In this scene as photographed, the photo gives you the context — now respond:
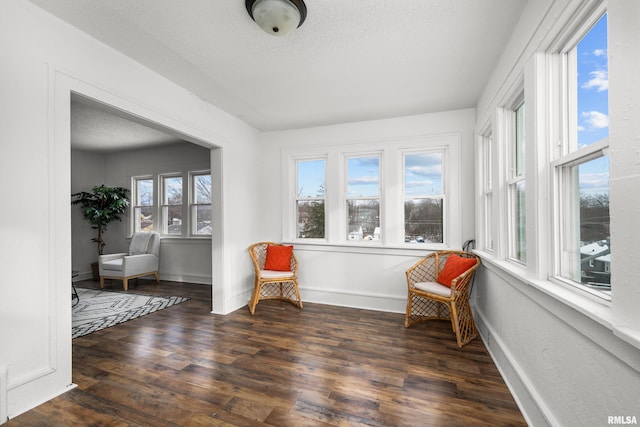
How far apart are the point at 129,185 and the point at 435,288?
6291 millimetres

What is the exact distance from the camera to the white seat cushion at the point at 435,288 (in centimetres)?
279

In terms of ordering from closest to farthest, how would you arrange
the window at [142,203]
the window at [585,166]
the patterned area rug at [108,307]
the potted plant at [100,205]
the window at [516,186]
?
the window at [585,166] → the window at [516,186] → the patterned area rug at [108,307] → the potted plant at [100,205] → the window at [142,203]

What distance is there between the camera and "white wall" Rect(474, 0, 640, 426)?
902 mm

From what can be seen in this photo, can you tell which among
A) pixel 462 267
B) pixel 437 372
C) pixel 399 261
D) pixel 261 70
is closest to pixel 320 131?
pixel 261 70

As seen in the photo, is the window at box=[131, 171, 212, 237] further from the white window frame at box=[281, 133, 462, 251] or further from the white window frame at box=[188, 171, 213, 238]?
the white window frame at box=[281, 133, 462, 251]

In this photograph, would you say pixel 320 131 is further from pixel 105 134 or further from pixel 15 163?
pixel 105 134

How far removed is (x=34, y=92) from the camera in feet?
5.79

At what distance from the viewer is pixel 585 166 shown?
52.1 inches

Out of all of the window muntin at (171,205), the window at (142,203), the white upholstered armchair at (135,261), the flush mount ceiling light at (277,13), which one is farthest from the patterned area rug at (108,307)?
the flush mount ceiling light at (277,13)

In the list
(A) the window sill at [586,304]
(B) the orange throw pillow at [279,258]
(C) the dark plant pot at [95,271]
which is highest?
(A) the window sill at [586,304]

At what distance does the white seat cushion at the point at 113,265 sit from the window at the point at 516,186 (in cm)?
574

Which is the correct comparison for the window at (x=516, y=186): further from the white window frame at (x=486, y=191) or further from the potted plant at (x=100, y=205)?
the potted plant at (x=100, y=205)

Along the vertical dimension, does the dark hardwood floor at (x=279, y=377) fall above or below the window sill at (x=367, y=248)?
below

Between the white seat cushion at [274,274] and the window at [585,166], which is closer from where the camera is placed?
the window at [585,166]
